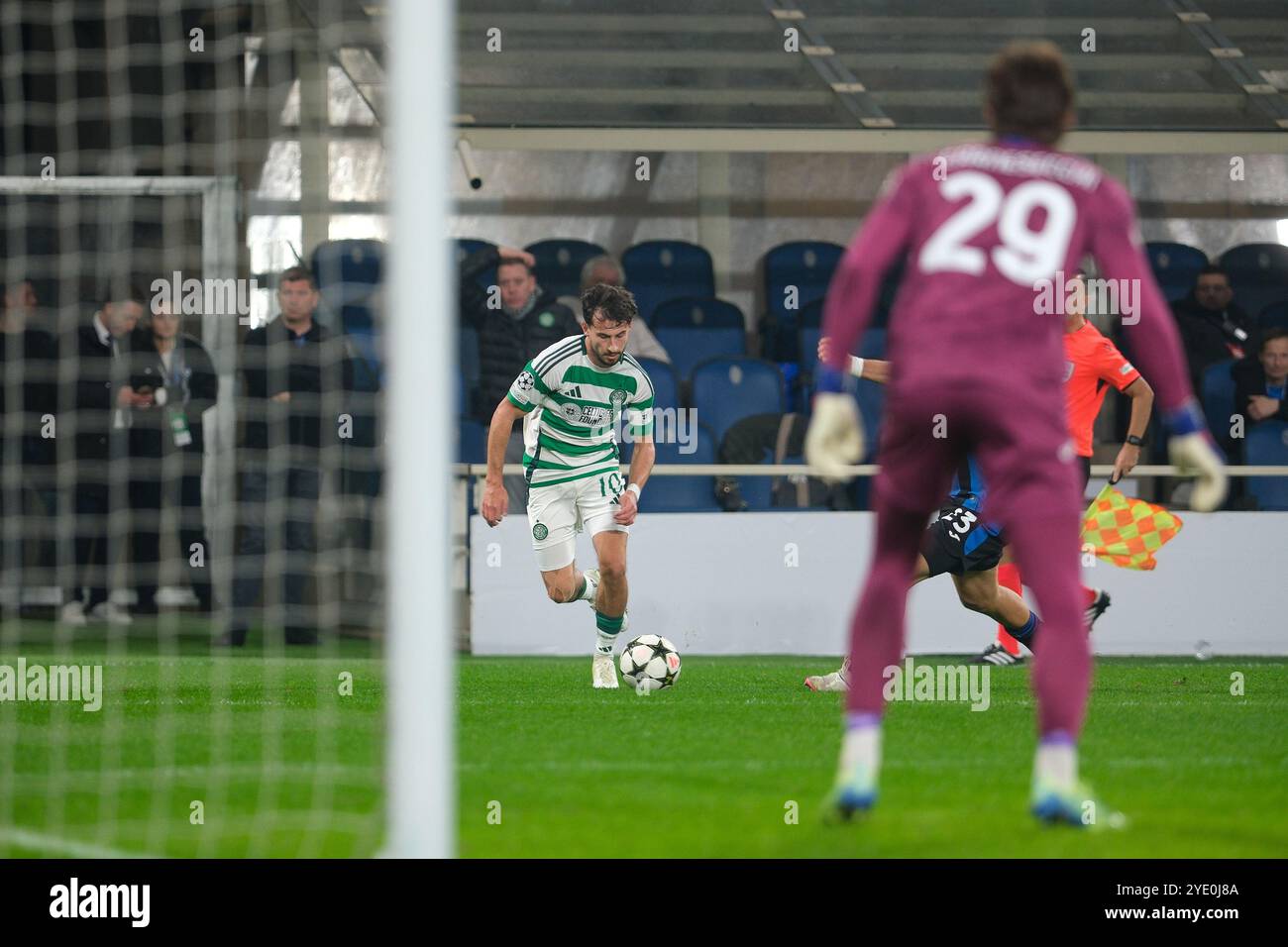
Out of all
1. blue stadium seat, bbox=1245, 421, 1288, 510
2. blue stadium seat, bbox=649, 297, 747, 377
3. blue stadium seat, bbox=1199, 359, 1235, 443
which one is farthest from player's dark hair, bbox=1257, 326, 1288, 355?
blue stadium seat, bbox=649, 297, 747, 377

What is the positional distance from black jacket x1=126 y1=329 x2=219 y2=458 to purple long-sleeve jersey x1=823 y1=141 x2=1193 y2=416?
709cm

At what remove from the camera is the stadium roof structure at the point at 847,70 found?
1268 centimetres

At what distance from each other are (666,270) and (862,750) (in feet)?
31.8

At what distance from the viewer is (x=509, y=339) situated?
1100 cm

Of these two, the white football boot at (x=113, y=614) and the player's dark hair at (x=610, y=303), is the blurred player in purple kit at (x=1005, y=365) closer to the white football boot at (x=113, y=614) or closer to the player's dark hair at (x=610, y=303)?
the player's dark hair at (x=610, y=303)

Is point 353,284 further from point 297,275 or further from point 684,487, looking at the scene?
point 684,487

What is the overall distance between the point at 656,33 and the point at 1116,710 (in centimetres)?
735

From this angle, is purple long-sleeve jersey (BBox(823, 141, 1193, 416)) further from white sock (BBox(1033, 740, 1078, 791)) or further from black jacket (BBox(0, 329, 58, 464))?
black jacket (BBox(0, 329, 58, 464))

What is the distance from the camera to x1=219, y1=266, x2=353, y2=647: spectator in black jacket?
32.9 ft

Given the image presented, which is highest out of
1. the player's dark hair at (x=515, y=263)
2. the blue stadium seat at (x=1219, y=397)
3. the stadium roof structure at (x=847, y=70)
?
the stadium roof structure at (x=847, y=70)

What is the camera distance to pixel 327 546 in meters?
11.2

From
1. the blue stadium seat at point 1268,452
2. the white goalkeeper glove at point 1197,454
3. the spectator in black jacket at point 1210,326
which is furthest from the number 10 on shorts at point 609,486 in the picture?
the spectator in black jacket at point 1210,326

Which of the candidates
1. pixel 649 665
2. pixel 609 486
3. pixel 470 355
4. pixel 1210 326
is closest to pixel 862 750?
pixel 649 665

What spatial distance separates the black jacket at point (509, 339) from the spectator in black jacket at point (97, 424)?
2106 mm
